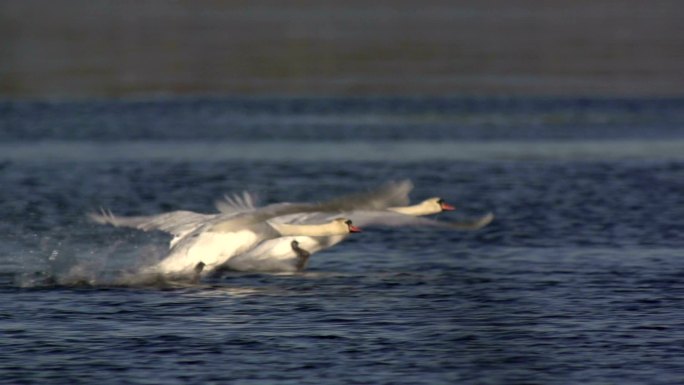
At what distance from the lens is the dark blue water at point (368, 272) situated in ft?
44.7

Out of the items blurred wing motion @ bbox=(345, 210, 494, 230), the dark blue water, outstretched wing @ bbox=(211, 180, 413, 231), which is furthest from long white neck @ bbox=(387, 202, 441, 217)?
outstretched wing @ bbox=(211, 180, 413, 231)

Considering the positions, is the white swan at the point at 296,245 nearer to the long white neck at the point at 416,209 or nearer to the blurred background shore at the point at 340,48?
the long white neck at the point at 416,209

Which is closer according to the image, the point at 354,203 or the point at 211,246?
the point at 354,203

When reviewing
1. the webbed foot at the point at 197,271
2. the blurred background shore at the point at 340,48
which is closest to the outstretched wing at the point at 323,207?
the webbed foot at the point at 197,271

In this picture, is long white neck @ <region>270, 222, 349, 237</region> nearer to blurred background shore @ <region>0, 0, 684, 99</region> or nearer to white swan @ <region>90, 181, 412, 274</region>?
white swan @ <region>90, 181, 412, 274</region>

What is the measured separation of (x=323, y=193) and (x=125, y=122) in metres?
15.4

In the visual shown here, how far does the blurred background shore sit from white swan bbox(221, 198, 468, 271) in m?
31.1

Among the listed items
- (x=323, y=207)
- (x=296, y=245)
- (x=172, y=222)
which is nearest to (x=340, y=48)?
(x=296, y=245)

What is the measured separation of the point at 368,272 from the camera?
18.5 meters

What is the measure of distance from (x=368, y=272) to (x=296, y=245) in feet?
2.52

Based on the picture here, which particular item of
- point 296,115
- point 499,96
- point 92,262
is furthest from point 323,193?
point 499,96

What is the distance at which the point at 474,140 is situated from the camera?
36500 millimetres

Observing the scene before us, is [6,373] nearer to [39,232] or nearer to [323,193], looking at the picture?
[39,232]

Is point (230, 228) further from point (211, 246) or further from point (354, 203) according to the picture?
point (354, 203)
